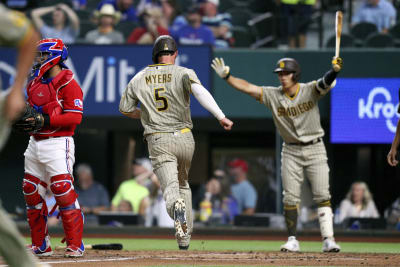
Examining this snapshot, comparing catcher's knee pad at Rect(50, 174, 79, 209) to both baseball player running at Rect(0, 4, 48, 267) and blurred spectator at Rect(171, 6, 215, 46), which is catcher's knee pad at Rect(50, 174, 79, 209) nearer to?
baseball player running at Rect(0, 4, 48, 267)

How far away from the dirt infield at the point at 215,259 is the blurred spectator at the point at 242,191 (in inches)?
233

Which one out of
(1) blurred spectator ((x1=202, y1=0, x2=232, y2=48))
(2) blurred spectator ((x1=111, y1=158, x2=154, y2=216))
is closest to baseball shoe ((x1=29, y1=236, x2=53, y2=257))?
(2) blurred spectator ((x1=111, y1=158, x2=154, y2=216))

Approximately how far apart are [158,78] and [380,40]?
7.29 metres

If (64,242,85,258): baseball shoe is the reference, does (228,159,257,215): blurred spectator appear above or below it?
above

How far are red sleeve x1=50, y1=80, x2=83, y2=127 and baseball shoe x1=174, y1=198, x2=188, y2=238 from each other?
44.0 inches

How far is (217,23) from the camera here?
15.1 m

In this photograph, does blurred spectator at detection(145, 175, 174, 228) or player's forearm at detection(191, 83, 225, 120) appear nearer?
player's forearm at detection(191, 83, 225, 120)

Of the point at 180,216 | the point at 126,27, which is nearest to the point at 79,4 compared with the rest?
the point at 126,27

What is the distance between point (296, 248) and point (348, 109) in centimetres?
572

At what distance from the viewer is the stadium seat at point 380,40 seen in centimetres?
1451

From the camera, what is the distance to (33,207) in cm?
761

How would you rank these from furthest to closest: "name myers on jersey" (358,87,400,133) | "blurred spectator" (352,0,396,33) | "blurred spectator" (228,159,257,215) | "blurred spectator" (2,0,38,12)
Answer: "blurred spectator" (2,0,38,12) → "blurred spectator" (352,0,396,33) → "blurred spectator" (228,159,257,215) → "name myers on jersey" (358,87,400,133)

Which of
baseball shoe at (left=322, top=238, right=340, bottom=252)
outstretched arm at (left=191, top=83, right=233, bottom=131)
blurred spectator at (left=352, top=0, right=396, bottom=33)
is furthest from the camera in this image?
blurred spectator at (left=352, top=0, right=396, bottom=33)

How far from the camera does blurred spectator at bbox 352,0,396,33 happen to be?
15.5 m
